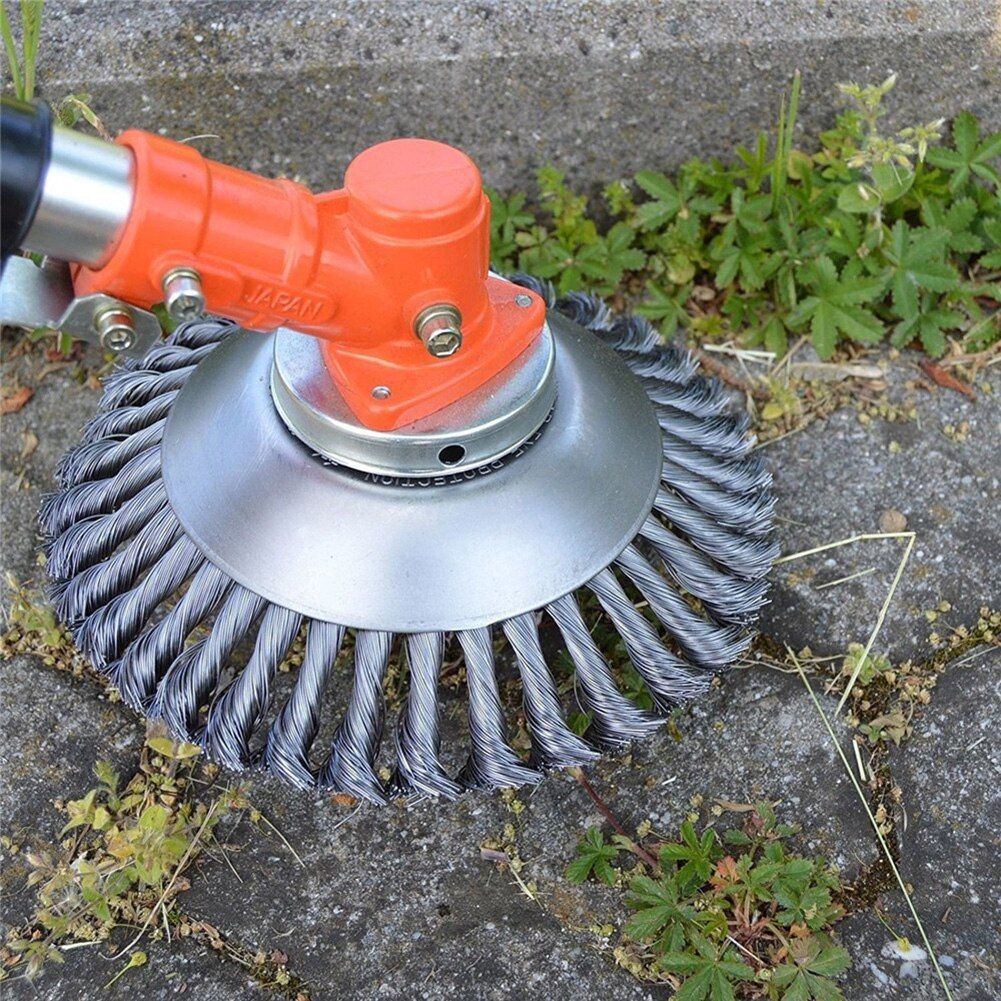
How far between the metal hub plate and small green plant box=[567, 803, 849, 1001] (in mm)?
327

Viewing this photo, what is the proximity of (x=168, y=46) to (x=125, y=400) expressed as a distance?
50 cm

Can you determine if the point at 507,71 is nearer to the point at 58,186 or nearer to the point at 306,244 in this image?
the point at 306,244

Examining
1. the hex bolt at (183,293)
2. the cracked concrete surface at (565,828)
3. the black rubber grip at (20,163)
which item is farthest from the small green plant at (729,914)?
the black rubber grip at (20,163)

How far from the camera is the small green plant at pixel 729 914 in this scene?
1.10m

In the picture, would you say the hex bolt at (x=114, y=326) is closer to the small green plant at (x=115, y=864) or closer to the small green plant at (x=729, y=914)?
the small green plant at (x=115, y=864)

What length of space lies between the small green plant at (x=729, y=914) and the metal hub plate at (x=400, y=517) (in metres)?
0.33

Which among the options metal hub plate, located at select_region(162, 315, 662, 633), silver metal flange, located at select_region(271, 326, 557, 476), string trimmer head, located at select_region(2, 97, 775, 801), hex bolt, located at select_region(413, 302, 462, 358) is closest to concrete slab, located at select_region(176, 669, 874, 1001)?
string trimmer head, located at select_region(2, 97, 775, 801)

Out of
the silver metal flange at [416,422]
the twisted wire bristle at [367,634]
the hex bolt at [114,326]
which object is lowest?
the twisted wire bristle at [367,634]

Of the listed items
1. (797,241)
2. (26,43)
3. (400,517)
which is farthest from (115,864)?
(797,241)

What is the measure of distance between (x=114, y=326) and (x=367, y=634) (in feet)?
1.24

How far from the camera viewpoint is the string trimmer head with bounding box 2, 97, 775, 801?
90 centimetres

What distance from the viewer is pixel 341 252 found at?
3.03 ft

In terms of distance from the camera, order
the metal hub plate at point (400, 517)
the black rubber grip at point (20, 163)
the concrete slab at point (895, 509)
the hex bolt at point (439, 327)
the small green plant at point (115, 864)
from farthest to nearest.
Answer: the concrete slab at point (895, 509), the small green plant at point (115, 864), the metal hub plate at point (400, 517), the hex bolt at point (439, 327), the black rubber grip at point (20, 163)

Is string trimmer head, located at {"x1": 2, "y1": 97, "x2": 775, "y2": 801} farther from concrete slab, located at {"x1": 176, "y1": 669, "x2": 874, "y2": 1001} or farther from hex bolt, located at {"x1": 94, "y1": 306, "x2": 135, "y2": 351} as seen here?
concrete slab, located at {"x1": 176, "y1": 669, "x2": 874, "y2": 1001}
